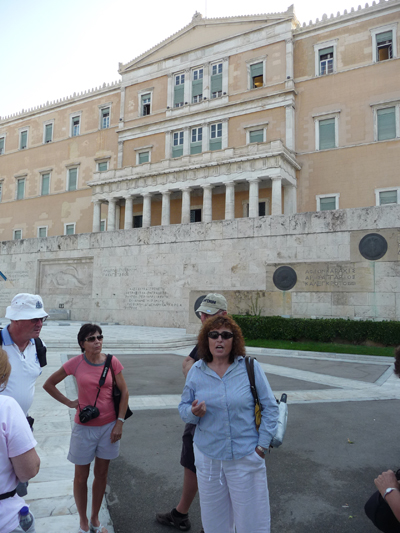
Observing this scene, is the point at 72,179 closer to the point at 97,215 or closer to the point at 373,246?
the point at 97,215

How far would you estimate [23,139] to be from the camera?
44.0 meters

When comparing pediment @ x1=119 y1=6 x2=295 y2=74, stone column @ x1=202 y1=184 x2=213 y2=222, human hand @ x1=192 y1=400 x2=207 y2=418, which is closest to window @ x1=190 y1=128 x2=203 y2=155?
stone column @ x1=202 y1=184 x2=213 y2=222

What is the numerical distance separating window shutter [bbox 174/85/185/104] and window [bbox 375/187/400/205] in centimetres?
1782

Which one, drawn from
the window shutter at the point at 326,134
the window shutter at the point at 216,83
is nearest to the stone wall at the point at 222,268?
the window shutter at the point at 326,134

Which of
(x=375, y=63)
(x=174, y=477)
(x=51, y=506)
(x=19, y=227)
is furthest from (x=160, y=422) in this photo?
(x=19, y=227)

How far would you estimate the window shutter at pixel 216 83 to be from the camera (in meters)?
32.4

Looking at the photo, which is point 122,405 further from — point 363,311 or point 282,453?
point 363,311

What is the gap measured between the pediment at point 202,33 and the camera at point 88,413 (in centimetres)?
3367

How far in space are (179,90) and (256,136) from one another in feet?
28.5

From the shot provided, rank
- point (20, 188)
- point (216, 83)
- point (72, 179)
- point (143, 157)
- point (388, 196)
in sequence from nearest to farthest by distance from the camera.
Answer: point (388, 196), point (216, 83), point (143, 157), point (72, 179), point (20, 188)

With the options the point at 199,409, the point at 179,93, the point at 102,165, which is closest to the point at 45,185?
the point at 102,165

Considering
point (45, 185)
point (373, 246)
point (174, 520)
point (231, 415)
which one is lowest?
point (174, 520)

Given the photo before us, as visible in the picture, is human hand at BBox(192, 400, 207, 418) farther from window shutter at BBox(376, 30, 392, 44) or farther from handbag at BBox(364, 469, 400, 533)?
window shutter at BBox(376, 30, 392, 44)

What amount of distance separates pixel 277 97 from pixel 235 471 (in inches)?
1227
